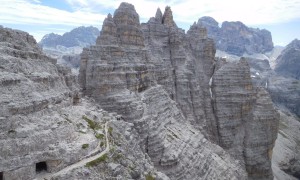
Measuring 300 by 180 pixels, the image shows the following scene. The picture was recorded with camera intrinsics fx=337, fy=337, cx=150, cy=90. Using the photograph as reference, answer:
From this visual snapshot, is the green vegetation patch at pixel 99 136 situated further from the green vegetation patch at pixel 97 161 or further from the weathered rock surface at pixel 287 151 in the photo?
the weathered rock surface at pixel 287 151

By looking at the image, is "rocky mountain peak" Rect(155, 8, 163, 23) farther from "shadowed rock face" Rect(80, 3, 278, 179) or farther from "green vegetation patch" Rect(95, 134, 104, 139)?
"green vegetation patch" Rect(95, 134, 104, 139)

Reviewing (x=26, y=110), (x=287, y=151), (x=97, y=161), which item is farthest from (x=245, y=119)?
(x=26, y=110)

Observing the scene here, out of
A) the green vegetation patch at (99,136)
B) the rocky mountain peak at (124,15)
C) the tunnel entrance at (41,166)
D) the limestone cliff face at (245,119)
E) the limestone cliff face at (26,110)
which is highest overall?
the rocky mountain peak at (124,15)

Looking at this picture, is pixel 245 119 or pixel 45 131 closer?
pixel 45 131

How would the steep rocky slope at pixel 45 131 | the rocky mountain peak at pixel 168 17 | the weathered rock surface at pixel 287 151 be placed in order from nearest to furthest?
the steep rocky slope at pixel 45 131
the rocky mountain peak at pixel 168 17
the weathered rock surface at pixel 287 151

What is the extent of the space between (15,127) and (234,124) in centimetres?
6936

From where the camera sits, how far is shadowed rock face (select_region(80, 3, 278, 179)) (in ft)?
194

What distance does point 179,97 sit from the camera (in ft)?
285

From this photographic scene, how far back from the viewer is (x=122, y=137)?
151 ft

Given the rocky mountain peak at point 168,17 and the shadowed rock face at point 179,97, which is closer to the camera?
the shadowed rock face at point 179,97

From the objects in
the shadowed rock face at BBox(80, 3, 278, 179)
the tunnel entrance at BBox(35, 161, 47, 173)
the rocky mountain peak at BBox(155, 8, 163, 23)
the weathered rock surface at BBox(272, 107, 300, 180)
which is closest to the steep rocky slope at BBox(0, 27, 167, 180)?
the tunnel entrance at BBox(35, 161, 47, 173)

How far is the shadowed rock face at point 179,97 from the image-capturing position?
5909 cm

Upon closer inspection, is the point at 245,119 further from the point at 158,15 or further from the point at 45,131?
the point at 45,131

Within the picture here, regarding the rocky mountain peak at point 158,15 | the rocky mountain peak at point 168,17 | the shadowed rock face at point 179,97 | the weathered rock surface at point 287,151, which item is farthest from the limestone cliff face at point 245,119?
the rocky mountain peak at point 158,15
